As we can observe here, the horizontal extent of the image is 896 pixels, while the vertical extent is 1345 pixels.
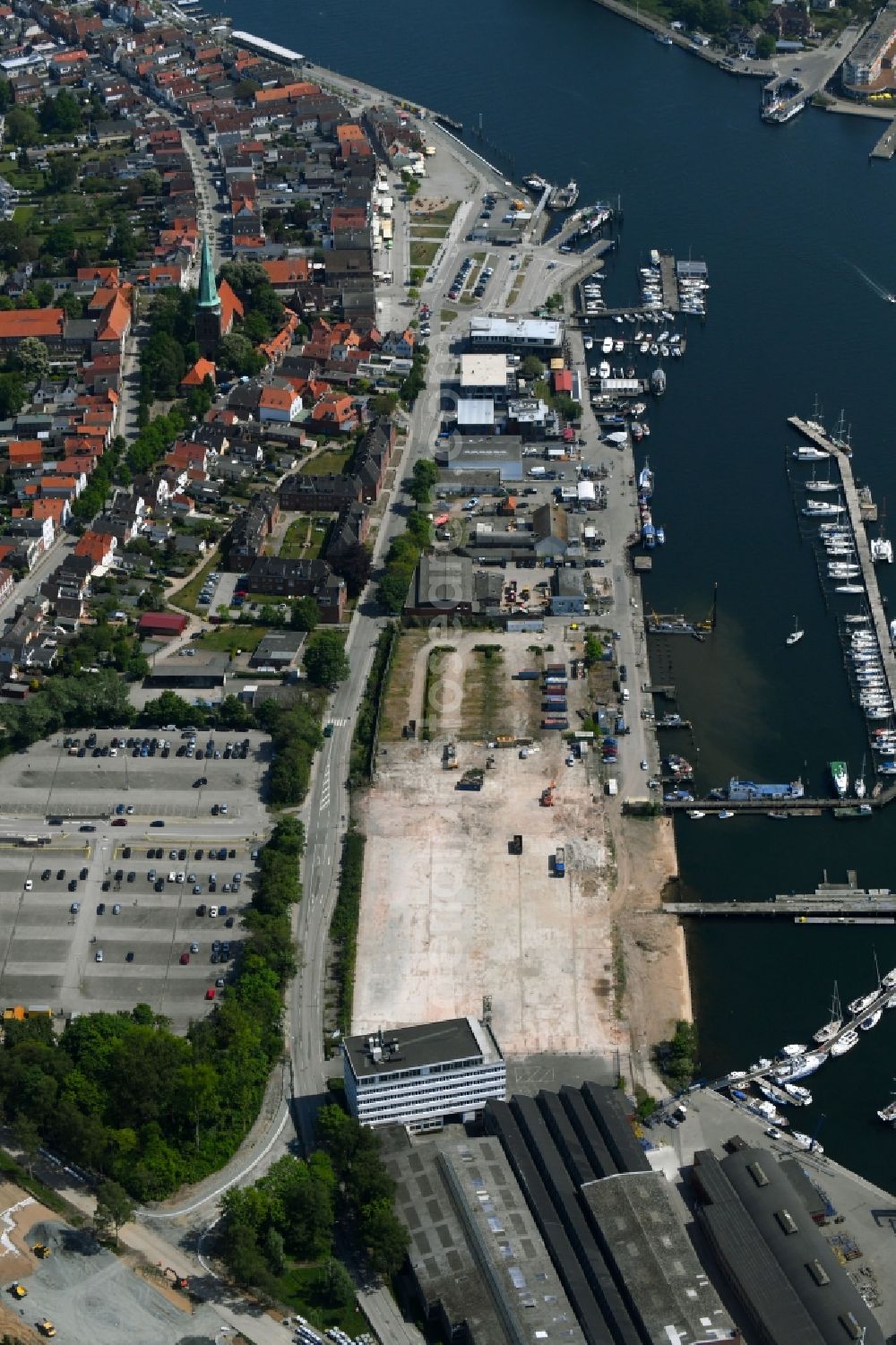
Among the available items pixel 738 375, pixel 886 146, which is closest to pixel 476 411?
pixel 738 375

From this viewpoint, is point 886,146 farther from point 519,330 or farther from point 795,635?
point 795,635

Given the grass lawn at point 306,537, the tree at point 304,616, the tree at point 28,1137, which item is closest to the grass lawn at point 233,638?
the tree at point 304,616

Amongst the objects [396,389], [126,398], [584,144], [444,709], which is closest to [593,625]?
[444,709]

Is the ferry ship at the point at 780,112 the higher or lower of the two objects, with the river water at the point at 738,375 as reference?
higher

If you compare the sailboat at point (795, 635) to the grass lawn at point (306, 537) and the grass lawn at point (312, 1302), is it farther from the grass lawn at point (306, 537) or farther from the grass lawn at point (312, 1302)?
the grass lawn at point (312, 1302)

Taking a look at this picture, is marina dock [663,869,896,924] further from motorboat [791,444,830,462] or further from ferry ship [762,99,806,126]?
ferry ship [762,99,806,126]
